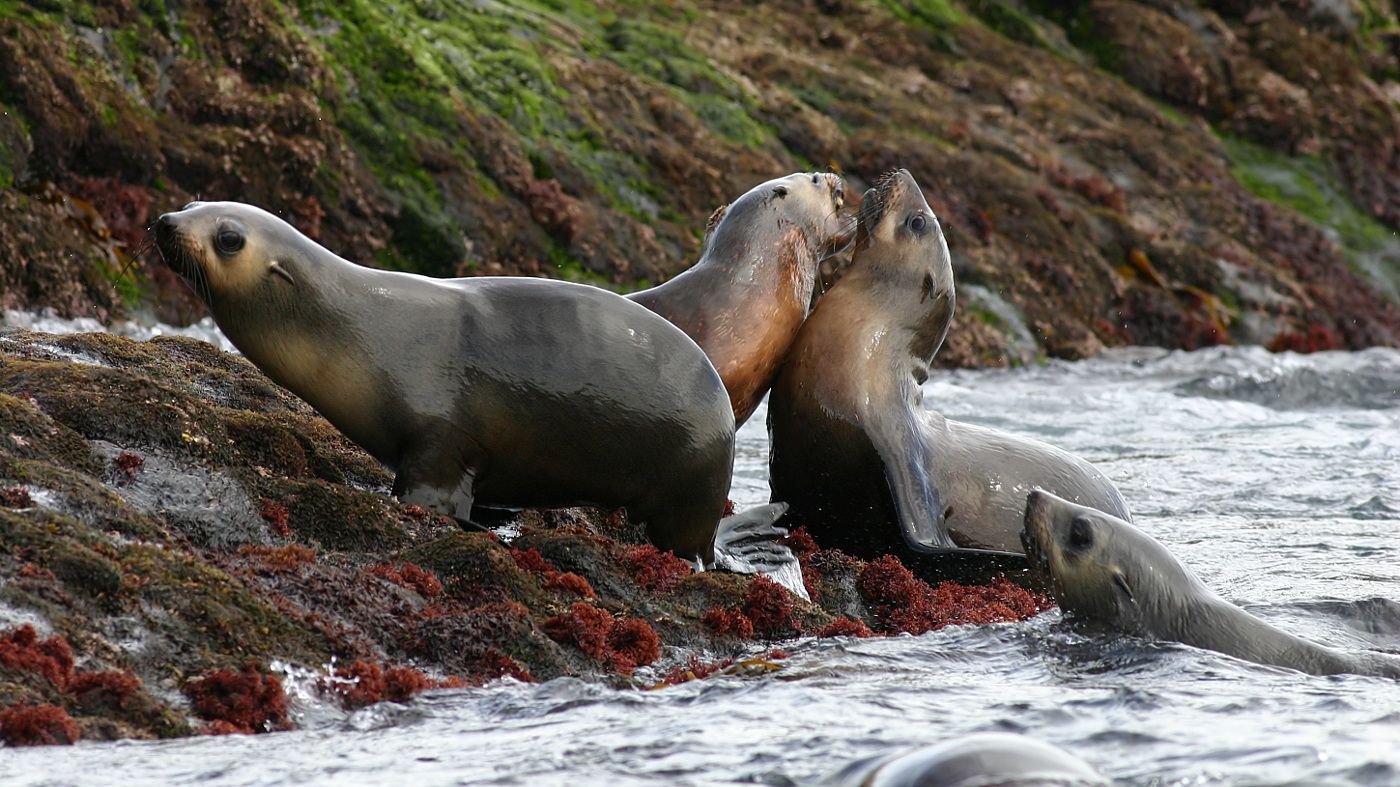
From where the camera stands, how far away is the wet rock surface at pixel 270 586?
202 inches

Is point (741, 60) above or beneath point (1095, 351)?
above

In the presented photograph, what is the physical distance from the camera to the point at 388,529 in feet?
21.2

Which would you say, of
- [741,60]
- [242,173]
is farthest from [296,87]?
[741,60]

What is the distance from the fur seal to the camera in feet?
29.2

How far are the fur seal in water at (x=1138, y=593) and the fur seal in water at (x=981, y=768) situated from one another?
8.04ft

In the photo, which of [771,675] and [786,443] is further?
[786,443]

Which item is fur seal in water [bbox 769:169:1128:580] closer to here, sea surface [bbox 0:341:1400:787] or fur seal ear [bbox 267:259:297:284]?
sea surface [bbox 0:341:1400:787]

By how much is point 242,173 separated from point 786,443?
8.74 metres

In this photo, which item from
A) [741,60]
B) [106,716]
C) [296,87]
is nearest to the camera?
[106,716]

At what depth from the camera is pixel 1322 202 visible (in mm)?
27938

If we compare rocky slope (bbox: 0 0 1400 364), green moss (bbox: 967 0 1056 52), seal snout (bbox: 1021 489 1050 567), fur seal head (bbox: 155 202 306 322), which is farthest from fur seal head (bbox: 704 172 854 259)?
green moss (bbox: 967 0 1056 52)

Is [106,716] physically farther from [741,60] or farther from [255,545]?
[741,60]

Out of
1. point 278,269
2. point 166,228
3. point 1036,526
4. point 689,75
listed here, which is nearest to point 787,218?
point 1036,526

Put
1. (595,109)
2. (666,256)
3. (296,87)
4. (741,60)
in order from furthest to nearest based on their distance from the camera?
(741,60), (595,109), (666,256), (296,87)
